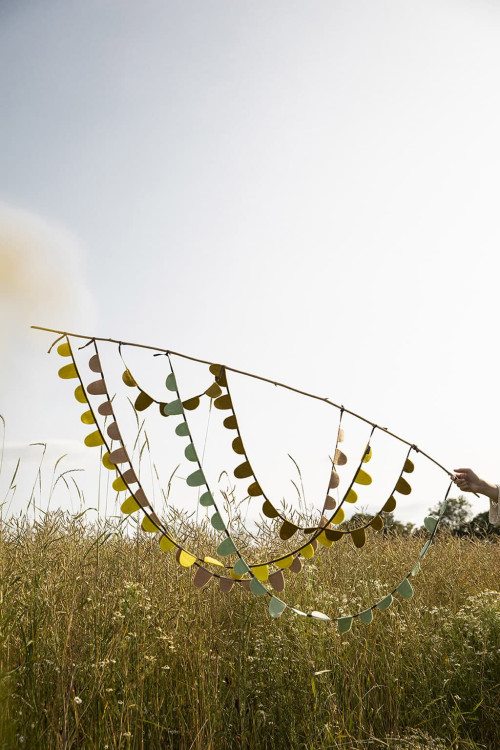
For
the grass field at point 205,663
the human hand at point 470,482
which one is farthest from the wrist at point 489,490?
the grass field at point 205,663

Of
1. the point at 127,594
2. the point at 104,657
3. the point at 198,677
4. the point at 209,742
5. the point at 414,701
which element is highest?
the point at 127,594

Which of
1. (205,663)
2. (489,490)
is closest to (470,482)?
(489,490)

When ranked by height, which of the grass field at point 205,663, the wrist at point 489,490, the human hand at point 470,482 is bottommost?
the grass field at point 205,663

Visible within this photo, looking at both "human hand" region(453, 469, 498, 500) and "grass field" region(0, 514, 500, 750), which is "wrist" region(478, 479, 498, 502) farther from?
"grass field" region(0, 514, 500, 750)

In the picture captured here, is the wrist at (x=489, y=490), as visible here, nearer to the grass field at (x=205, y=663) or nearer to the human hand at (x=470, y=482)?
the human hand at (x=470, y=482)

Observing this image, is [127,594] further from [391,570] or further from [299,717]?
[391,570]

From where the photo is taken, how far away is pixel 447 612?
11.8 ft

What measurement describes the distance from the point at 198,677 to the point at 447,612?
1.70 metres

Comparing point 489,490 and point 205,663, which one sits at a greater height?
point 489,490

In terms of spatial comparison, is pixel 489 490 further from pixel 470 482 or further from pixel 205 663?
pixel 205 663

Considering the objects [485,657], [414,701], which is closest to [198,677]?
[414,701]

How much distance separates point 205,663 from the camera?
2.69 m

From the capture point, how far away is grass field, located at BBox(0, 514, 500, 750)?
2395 mm

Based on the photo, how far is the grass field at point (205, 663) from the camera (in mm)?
2395
